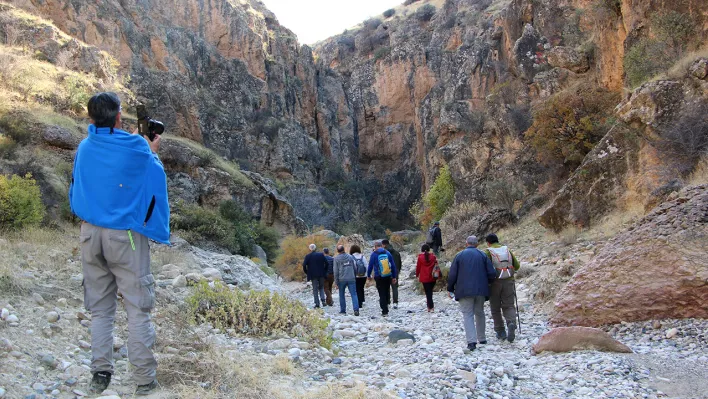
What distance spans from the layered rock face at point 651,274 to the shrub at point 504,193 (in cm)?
1672

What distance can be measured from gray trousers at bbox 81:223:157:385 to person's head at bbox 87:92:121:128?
2.56 ft

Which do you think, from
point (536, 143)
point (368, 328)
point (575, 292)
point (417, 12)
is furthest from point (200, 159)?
point (417, 12)

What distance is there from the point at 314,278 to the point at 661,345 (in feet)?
26.6

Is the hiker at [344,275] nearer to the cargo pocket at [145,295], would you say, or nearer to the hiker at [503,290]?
the hiker at [503,290]

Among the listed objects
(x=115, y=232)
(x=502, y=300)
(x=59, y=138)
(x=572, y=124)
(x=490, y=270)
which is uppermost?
(x=59, y=138)

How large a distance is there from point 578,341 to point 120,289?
207 inches

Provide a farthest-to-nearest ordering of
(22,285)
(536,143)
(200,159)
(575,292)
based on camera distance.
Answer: (200,159), (536,143), (575,292), (22,285)

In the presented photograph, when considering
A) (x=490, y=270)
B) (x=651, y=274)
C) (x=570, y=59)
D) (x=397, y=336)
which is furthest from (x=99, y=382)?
(x=570, y=59)

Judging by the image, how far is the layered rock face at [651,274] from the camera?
657cm

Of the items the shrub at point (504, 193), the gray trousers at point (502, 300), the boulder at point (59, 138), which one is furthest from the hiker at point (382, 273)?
the shrub at point (504, 193)

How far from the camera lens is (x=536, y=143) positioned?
21422 millimetres

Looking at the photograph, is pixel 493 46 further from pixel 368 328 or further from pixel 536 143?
pixel 368 328

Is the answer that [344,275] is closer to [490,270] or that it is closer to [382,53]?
[490,270]

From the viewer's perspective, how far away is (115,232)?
362 cm
